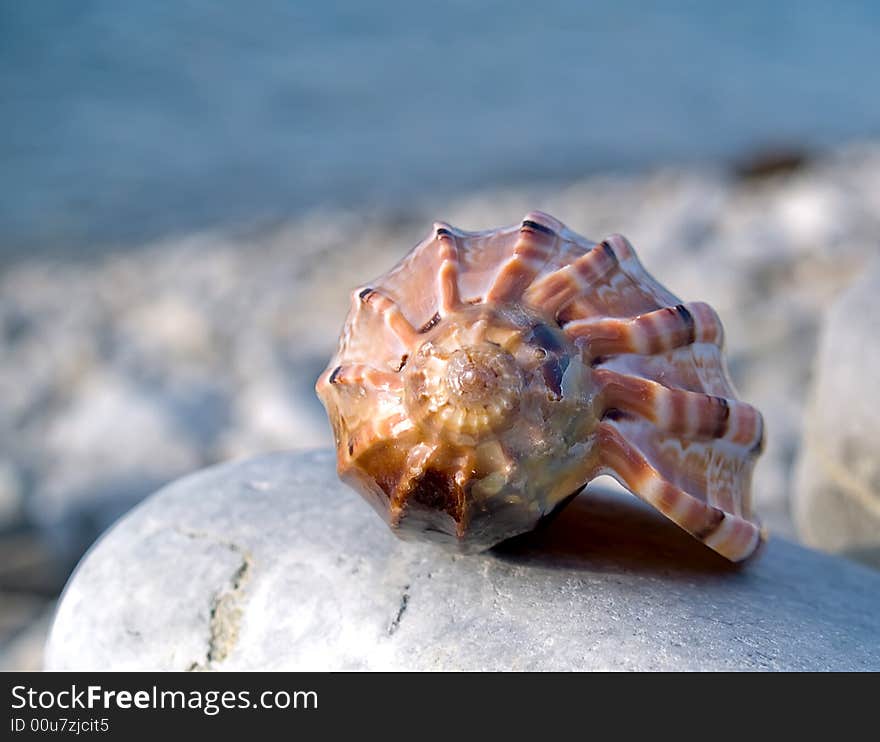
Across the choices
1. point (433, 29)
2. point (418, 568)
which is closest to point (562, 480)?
point (418, 568)

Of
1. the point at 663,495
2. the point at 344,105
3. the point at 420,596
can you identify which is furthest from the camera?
the point at 344,105

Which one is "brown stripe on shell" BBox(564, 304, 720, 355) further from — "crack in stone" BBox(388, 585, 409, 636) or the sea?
the sea

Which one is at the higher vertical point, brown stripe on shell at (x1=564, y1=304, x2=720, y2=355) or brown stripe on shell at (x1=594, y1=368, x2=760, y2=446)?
brown stripe on shell at (x1=564, y1=304, x2=720, y2=355)

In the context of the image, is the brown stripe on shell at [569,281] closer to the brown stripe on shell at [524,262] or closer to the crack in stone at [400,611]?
the brown stripe on shell at [524,262]

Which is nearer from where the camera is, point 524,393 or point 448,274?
point 524,393

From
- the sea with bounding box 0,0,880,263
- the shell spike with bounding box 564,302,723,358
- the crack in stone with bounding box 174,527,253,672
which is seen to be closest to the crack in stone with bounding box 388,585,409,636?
the crack in stone with bounding box 174,527,253,672

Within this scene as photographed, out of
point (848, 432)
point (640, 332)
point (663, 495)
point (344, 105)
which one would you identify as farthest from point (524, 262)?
point (344, 105)

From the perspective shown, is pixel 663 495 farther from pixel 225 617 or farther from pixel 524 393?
pixel 225 617
